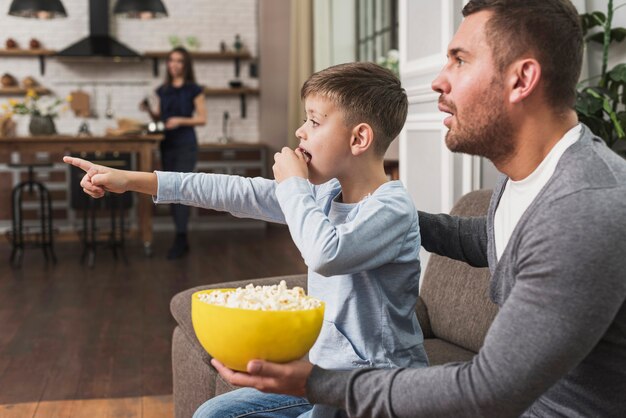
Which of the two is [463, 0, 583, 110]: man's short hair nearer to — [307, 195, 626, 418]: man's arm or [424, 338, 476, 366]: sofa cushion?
[307, 195, 626, 418]: man's arm

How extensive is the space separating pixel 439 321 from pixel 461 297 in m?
0.11

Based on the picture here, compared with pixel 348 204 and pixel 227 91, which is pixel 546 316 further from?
pixel 227 91

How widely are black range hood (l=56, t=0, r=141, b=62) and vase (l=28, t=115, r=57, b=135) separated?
126 centimetres

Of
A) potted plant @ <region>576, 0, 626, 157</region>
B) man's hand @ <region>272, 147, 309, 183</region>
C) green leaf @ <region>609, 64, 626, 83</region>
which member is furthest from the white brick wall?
man's hand @ <region>272, 147, 309, 183</region>

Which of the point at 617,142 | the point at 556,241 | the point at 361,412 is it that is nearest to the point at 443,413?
the point at 361,412

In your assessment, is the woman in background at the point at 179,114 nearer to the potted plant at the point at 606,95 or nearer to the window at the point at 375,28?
the window at the point at 375,28

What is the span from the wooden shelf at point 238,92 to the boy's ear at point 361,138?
23.4 feet

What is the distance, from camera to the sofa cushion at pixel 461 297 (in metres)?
1.94

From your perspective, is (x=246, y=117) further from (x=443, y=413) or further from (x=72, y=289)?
(x=443, y=413)

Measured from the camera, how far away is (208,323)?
106 centimetres

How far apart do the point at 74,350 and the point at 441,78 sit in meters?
2.93

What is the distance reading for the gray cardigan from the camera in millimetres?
915

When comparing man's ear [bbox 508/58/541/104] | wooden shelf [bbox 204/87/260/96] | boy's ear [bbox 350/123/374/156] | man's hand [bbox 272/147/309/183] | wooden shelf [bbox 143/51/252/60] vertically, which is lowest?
A: wooden shelf [bbox 204/87/260/96]

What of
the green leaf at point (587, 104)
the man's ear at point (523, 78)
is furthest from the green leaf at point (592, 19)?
the man's ear at point (523, 78)
